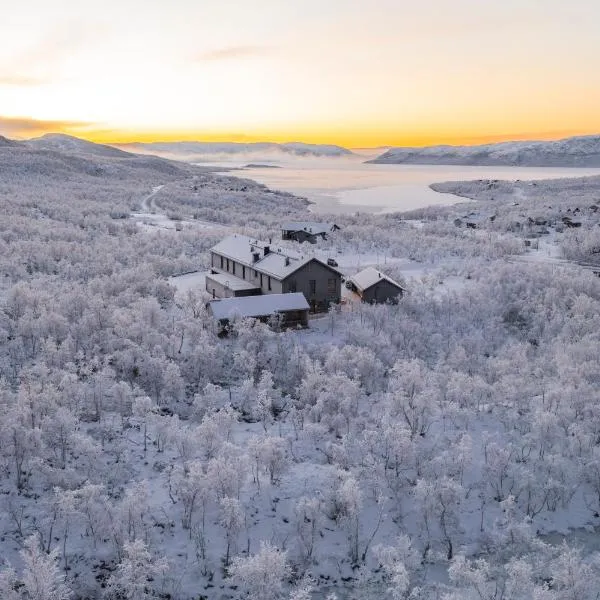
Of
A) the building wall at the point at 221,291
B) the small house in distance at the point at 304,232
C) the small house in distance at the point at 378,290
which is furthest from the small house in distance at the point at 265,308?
the small house in distance at the point at 304,232

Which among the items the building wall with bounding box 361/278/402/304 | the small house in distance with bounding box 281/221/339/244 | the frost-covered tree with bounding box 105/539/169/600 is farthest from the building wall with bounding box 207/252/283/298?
the small house in distance with bounding box 281/221/339/244

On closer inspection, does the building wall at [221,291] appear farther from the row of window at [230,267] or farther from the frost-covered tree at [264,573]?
the frost-covered tree at [264,573]

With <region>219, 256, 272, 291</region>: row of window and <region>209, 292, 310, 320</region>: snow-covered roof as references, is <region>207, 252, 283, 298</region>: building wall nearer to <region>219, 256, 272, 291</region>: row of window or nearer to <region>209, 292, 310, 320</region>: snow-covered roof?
<region>219, 256, 272, 291</region>: row of window

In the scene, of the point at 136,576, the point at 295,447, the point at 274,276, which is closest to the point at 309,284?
the point at 274,276

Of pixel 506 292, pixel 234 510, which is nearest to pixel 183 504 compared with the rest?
pixel 234 510

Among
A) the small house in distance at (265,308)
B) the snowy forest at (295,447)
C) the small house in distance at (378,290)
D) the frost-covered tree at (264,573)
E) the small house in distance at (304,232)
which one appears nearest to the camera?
the frost-covered tree at (264,573)

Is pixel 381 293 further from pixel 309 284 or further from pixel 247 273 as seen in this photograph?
pixel 247 273

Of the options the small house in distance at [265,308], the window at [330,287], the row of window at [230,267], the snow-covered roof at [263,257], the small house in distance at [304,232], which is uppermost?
the small house in distance at [304,232]

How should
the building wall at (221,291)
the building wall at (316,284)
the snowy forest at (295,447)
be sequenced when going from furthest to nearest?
the building wall at (221,291)
the building wall at (316,284)
the snowy forest at (295,447)
